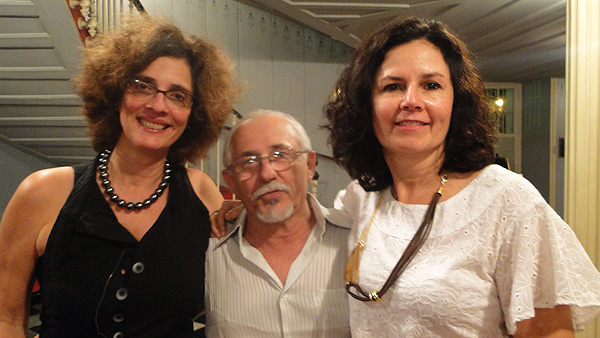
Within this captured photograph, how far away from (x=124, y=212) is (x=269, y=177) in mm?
527

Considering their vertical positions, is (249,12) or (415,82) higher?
(249,12)

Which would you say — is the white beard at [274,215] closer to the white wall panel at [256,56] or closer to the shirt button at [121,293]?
the shirt button at [121,293]

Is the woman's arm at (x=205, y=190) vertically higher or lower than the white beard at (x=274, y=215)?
higher

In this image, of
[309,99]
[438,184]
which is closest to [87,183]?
[438,184]

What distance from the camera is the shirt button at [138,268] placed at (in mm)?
1385

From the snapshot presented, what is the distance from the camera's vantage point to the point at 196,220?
1.60 meters

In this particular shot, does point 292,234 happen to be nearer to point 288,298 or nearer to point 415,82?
point 288,298

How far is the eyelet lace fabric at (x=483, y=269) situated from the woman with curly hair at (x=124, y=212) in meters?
0.67

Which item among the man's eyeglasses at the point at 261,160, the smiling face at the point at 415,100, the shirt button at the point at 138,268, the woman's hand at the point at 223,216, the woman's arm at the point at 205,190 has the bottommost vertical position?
the shirt button at the point at 138,268

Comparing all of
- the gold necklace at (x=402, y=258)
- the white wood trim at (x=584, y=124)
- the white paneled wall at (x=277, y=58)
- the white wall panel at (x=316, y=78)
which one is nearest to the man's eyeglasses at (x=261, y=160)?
the gold necklace at (x=402, y=258)

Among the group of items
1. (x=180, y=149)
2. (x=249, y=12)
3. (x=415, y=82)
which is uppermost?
(x=249, y=12)

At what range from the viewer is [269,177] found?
1.62 m

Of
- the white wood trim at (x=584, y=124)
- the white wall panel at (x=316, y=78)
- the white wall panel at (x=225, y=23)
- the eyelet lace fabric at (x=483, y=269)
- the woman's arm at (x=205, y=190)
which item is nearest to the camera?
the eyelet lace fabric at (x=483, y=269)

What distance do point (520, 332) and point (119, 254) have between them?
3.94 feet
